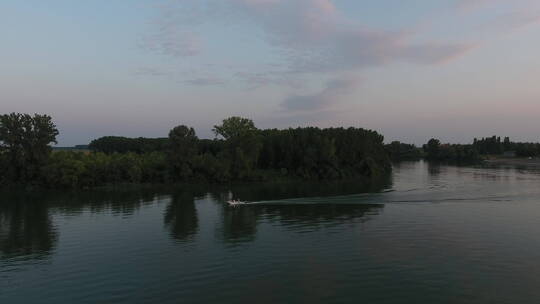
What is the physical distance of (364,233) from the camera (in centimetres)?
4731

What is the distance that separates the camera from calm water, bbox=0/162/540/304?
28844 mm

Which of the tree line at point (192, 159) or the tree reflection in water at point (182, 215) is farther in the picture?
the tree line at point (192, 159)

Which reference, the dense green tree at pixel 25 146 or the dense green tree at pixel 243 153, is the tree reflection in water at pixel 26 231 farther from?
the dense green tree at pixel 243 153

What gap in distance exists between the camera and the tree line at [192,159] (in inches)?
3802

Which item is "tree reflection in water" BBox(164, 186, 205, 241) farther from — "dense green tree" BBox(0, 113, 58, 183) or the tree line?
"dense green tree" BBox(0, 113, 58, 183)

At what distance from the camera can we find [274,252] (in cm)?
3950

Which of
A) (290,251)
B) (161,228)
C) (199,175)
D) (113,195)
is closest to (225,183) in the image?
(199,175)

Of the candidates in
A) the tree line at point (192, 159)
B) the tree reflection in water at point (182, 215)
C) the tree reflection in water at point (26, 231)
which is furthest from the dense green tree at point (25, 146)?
the tree reflection in water at point (182, 215)

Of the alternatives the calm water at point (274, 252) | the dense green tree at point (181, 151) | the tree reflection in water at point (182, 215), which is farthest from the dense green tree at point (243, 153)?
the calm water at point (274, 252)

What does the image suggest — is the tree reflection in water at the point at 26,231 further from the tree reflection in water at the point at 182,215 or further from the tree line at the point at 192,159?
the tree line at the point at 192,159

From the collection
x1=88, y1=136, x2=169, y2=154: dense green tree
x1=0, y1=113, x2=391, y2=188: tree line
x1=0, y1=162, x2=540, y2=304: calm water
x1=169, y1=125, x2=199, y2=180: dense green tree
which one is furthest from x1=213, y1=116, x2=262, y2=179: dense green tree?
x1=88, y1=136, x2=169, y2=154: dense green tree

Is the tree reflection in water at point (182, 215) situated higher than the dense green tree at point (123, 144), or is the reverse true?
the dense green tree at point (123, 144)

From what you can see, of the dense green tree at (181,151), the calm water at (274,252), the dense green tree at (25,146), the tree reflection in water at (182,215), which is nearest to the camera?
the calm water at (274,252)

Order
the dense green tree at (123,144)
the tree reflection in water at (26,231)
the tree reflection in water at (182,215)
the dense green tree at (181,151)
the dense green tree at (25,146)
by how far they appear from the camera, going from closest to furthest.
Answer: the tree reflection in water at (26,231)
the tree reflection in water at (182,215)
the dense green tree at (25,146)
the dense green tree at (181,151)
the dense green tree at (123,144)
